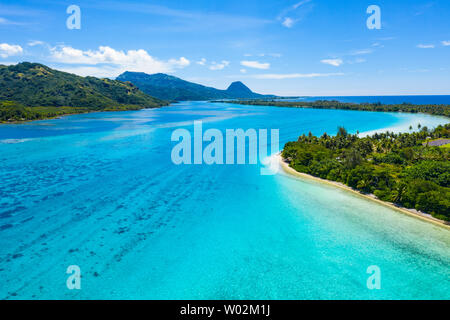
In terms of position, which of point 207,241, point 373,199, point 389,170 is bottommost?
Result: point 207,241

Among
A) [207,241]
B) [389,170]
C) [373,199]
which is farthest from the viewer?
[389,170]

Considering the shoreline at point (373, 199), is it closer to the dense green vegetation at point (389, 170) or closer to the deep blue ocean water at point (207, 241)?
the dense green vegetation at point (389, 170)

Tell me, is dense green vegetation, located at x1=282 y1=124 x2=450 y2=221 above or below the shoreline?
above

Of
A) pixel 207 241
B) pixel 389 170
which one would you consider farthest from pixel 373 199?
pixel 207 241

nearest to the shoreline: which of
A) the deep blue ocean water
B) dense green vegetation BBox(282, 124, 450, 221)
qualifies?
dense green vegetation BBox(282, 124, 450, 221)

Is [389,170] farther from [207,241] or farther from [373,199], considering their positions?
[207,241]

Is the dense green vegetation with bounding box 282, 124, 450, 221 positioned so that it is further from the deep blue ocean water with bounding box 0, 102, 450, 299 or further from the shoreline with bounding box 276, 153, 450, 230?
the deep blue ocean water with bounding box 0, 102, 450, 299

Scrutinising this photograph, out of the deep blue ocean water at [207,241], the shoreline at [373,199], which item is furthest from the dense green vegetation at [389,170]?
the deep blue ocean water at [207,241]
